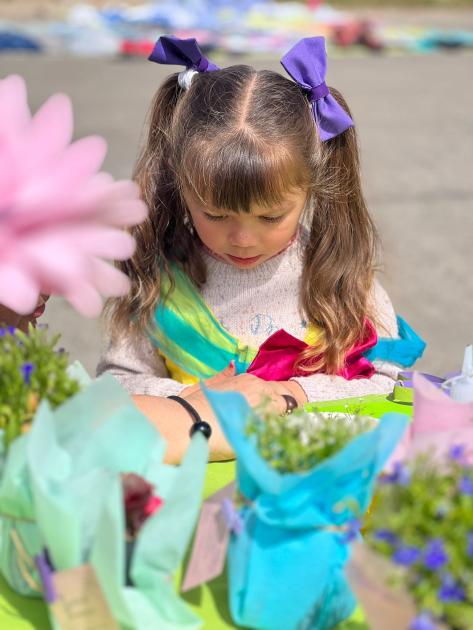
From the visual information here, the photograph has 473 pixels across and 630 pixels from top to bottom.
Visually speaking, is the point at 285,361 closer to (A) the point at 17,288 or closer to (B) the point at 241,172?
(B) the point at 241,172

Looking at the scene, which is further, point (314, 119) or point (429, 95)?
point (429, 95)

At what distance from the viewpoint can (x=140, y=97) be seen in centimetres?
652

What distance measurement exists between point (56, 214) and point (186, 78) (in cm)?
98

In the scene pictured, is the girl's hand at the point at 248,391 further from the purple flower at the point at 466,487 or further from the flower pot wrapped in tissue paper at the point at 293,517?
the purple flower at the point at 466,487

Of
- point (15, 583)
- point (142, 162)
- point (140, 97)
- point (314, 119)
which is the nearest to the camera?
point (15, 583)

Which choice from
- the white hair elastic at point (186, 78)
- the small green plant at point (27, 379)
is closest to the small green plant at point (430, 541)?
the small green plant at point (27, 379)

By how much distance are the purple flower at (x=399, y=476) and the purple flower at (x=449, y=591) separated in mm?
75

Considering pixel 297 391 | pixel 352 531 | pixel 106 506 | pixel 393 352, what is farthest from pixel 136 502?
pixel 393 352

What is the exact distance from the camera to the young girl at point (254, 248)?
1.51m


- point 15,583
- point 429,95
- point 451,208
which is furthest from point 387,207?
point 15,583

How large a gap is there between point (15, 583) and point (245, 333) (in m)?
0.90

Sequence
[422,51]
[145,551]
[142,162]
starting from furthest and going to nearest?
[422,51] < [142,162] < [145,551]

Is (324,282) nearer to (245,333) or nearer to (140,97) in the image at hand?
(245,333)

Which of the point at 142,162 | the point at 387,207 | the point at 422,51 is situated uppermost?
the point at 142,162
